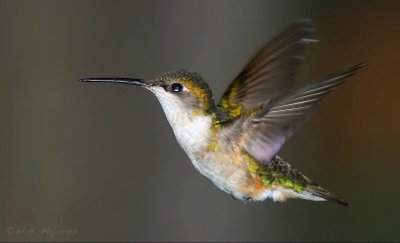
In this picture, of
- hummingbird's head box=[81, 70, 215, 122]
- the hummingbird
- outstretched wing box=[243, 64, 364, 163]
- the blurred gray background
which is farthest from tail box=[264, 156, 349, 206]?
the blurred gray background

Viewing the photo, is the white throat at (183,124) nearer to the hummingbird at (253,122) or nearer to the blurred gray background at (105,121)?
the hummingbird at (253,122)

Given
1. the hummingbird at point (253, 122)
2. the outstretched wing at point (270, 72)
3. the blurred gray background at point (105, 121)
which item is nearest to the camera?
the hummingbird at point (253, 122)

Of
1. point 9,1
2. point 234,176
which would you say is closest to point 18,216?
point 9,1

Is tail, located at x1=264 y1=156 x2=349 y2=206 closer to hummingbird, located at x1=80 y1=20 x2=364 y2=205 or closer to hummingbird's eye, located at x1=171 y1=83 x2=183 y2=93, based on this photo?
hummingbird, located at x1=80 y1=20 x2=364 y2=205

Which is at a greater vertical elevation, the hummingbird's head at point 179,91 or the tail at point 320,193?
the hummingbird's head at point 179,91

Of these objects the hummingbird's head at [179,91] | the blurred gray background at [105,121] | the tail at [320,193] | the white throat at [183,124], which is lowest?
the blurred gray background at [105,121]

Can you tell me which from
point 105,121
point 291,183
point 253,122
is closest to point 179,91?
point 253,122

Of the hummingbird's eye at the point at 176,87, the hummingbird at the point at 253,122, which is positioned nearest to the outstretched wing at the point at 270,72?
the hummingbird at the point at 253,122

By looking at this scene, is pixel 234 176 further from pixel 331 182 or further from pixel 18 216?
pixel 331 182
